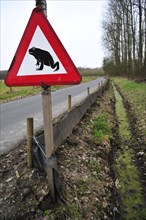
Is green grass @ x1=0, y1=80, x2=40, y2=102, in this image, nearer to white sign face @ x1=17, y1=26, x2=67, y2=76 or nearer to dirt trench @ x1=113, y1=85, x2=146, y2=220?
dirt trench @ x1=113, y1=85, x2=146, y2=220

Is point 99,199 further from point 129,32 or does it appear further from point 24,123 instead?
point 129,32

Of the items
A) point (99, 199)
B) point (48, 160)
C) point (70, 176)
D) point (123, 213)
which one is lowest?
point (123, 213)

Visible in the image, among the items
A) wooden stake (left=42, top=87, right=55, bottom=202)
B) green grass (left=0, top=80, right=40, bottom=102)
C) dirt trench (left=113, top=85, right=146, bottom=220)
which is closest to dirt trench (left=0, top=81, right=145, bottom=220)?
dirt trench (left=113, top=85, right=146, bottom=220)

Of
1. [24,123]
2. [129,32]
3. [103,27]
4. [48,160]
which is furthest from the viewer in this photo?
[103,27]

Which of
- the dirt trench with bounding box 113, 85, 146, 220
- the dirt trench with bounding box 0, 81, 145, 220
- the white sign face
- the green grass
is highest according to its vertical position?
the white sign face

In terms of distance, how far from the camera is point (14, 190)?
3645mm

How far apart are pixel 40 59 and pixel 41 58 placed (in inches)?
0.7

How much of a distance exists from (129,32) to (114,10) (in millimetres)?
3468

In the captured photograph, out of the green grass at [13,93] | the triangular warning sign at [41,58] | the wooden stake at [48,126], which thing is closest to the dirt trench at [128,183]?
the wooden stake at [48,126]

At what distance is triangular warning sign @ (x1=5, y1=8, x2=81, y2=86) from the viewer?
2.69 meters

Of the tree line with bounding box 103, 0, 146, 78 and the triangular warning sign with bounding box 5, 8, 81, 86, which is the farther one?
the tree line with bounding box 103, 0, 146, 78

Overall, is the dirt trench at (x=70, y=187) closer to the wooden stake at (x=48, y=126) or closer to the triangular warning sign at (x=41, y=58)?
the wooden stake at (x=48, y=126)

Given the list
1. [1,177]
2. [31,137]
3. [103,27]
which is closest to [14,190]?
[1,177]

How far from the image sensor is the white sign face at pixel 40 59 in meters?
2.70
